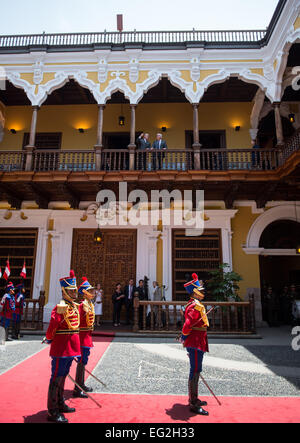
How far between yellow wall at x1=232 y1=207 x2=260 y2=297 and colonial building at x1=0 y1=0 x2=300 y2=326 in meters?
0.04

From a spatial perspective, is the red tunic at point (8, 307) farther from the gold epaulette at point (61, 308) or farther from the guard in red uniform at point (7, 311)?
the gold epaulette at point (61, 308)

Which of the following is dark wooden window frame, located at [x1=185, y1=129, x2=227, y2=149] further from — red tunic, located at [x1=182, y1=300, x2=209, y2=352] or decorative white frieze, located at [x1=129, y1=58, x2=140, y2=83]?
red tunic, located at [x1=182, y1=300, x2=209, y2=352]

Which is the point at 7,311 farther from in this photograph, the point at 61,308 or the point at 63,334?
the point at 61,308

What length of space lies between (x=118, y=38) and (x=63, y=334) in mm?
11819

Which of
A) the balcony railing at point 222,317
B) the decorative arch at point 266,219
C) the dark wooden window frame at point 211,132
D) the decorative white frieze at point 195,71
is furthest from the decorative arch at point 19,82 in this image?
the decorative arch at point 266,219

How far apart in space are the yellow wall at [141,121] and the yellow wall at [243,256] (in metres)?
3.13

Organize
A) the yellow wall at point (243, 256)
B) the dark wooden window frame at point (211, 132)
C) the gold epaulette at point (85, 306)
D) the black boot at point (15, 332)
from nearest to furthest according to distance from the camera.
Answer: the gold epaulette at point (85, 306) < the black boot at point (15, 332) < the yellow wall at point (243, 256) < the dark wooden window frame at point (211, 132)

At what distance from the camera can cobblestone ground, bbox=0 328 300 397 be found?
458cm

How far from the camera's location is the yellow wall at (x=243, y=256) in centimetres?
1116

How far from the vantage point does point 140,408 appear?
376 cm

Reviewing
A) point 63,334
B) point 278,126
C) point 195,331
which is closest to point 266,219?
point 278,126
